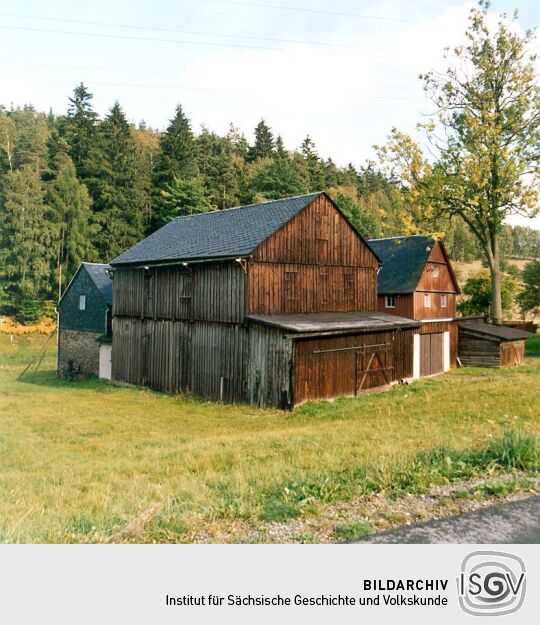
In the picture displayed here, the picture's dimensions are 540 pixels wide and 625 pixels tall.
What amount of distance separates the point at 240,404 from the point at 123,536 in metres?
15.5

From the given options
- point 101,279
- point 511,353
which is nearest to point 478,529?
point 511,353

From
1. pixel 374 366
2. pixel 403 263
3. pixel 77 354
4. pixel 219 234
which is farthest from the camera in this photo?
pixel 403 263

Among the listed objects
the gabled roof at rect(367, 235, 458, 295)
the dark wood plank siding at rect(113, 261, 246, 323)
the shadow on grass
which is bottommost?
the shadow on grass

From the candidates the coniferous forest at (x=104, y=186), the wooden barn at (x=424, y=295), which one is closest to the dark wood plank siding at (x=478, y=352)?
the wooden barn at (x=424, y=295)

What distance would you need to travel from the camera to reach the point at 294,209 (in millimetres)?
22797

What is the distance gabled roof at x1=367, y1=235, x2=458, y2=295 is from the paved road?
89.0 feet

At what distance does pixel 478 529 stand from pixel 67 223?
169 feet

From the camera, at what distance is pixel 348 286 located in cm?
2442

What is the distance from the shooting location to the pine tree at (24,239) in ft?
147

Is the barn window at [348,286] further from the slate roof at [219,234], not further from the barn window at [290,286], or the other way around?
the slate roof at [219,234]

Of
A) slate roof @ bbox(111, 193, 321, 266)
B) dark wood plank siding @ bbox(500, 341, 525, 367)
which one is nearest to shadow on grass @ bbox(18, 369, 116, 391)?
slate roof @ bbox(111, 193, 321, 266)

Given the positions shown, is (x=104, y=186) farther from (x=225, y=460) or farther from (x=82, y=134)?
(x=225, y=460)

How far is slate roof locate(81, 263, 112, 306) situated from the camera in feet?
104

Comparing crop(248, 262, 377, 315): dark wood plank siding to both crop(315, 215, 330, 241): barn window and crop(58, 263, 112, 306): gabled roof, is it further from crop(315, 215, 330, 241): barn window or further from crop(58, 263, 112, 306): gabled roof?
crop(58, 263, 112, 306): gabled roof
